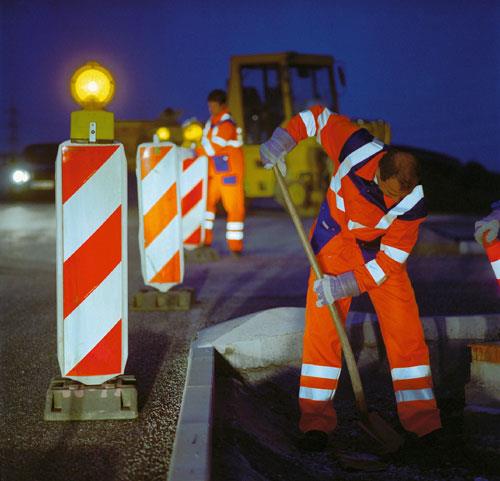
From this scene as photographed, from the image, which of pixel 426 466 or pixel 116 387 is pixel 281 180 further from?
pixel 426 466

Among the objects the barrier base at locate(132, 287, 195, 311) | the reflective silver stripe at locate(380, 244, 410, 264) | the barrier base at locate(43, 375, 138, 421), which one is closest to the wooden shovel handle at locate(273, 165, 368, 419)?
the reflective silver stripe at locate(380, 244, 410, 264)


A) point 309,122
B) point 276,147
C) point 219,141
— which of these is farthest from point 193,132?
point 276,147

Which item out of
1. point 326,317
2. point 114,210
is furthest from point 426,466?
point 114,210

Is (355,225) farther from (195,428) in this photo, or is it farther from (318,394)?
(195,428)

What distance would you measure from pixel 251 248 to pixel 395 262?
7.26m

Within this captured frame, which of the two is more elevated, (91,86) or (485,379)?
(91,86)

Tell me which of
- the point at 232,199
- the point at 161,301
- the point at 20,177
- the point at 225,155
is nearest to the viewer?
the point at 161,301

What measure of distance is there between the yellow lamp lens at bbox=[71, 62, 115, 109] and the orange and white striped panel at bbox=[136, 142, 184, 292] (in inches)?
94.8

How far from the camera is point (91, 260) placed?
3803 mm

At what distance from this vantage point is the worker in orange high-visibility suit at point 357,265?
3945 mm

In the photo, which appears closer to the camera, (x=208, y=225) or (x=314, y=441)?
(x=314, y=441)

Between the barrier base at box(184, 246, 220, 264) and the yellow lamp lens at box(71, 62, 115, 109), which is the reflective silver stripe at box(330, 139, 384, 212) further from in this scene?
the barrier base at box(184, 246, 220, 264)

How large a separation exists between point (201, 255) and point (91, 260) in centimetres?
599

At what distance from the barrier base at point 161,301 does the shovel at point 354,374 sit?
271 cm
